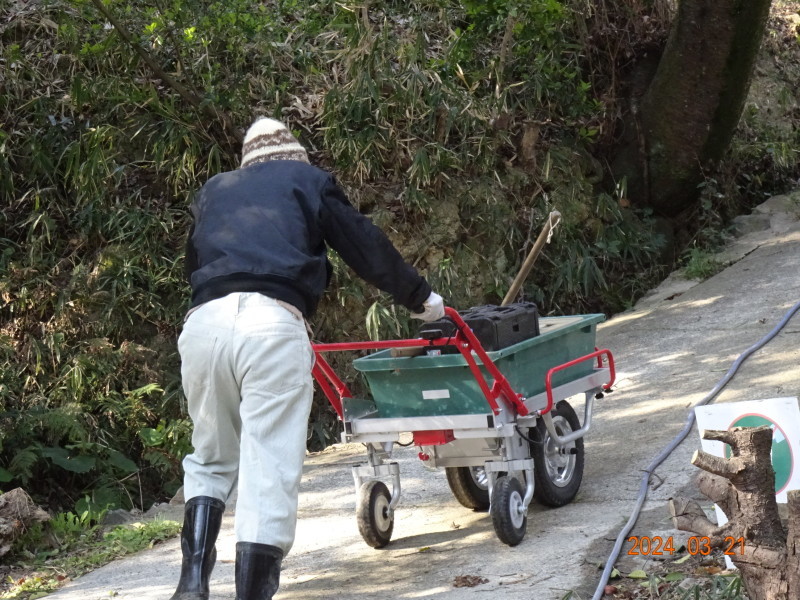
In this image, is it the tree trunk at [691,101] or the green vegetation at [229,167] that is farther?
the tree trunk at [691,101]

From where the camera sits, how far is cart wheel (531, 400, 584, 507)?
475 cm

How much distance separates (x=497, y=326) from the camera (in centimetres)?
447

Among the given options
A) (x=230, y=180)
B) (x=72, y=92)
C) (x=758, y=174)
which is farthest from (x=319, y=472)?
(x=758, y=174)

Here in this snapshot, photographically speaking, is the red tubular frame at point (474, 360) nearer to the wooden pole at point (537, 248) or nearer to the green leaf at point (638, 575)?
the wooden pole at point (537, 248)

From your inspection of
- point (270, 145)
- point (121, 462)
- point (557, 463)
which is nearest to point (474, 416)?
point (557, 463)

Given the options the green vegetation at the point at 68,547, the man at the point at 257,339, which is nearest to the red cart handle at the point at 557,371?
the man at the point at 257,339

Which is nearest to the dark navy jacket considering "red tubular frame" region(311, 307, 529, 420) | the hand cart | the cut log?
"red tubular frame" region(311, 307, 529, 420)

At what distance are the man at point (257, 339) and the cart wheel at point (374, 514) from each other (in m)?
0.78

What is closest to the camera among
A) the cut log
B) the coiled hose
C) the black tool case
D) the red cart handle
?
the coiled hose

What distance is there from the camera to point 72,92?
8617mm

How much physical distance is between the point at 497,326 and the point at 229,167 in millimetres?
4742

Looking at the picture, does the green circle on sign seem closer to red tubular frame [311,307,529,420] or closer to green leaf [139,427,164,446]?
red tubular frame [311,307,529,420]

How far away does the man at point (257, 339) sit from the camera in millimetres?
3635

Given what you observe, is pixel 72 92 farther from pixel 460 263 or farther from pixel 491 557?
pixel 491 557
